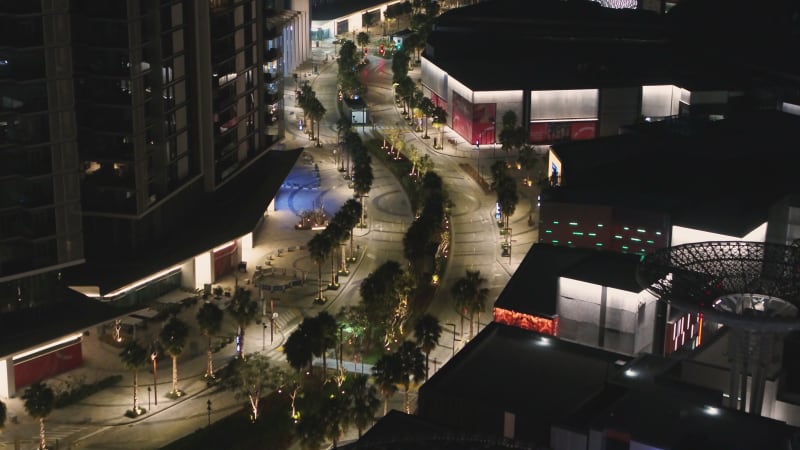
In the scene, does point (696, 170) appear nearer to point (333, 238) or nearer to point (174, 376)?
point (333, 238)

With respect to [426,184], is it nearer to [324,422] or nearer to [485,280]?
[485,280]

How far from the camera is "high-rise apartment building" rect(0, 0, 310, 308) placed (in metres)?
115

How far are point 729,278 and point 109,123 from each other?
58231 mm

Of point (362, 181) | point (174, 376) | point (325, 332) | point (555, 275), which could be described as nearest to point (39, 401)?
point (174, 376)

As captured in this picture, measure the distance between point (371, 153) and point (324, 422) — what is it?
332 feet

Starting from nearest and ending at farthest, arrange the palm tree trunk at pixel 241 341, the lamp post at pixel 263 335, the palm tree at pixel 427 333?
the palm tree at pixel 427 333, the palm tree trunk at pixel 241 341, the lamp post at pixel 263 335

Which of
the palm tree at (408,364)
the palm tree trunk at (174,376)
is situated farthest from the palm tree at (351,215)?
the palm tree at (408,364)

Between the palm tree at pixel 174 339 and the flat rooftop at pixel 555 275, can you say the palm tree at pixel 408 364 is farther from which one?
the palm tree at pixel 174 339

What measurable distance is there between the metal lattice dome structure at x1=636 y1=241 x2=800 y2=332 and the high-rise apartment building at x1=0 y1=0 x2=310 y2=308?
51.0 meters

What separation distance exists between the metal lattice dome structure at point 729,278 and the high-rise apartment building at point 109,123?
5096cm

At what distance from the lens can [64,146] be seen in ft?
386

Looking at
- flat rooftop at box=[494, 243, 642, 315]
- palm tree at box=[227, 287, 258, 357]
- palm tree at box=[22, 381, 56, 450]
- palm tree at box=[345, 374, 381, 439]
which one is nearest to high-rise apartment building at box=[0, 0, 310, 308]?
palm tree at box=[227, 287, 258, 357]

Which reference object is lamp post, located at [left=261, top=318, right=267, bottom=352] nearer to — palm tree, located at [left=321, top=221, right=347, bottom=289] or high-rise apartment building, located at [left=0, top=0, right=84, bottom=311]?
palm tree, located at [left=321, top=221, right=347, bottom=289]

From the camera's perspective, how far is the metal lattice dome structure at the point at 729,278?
100375 mm
